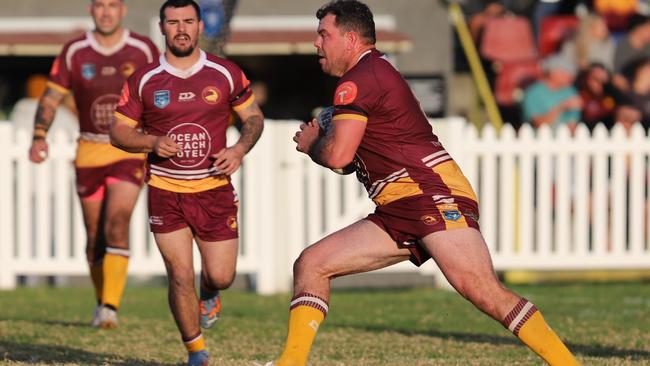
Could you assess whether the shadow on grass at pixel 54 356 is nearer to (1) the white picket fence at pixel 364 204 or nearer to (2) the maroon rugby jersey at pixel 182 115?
(2) the maroon rugby jersey at pixel 182 115

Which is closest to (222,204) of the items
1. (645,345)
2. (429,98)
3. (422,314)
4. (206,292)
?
(206,292)

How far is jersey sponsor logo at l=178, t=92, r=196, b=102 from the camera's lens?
833 centimetres

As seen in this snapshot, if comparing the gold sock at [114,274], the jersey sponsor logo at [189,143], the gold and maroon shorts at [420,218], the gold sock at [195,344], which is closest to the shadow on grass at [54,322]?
the gold sock at [114,274]

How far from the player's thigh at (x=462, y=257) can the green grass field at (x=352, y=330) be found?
5.68 feet

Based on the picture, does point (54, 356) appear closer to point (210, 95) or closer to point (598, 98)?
point (210, 95)

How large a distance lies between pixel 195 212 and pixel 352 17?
183 centimetres

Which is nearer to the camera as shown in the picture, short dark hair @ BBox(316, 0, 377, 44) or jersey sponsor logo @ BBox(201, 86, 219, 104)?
short dark hair @ BBox(316, 0, 377, 44)

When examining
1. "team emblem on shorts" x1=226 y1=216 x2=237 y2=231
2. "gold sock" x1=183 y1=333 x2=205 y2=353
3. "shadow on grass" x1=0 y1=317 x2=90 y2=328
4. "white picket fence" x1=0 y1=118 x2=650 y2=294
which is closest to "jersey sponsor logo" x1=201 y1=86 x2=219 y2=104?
"team emblem on shorts" x1=226 y1=216 x2=237 y2=231

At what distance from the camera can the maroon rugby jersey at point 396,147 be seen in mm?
6977

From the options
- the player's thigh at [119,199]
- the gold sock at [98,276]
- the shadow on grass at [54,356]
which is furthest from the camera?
the gold sock at [98,276]

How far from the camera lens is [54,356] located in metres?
9.09

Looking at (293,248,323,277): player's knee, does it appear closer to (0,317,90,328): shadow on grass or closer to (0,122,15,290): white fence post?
(0,317,90,328): shadow on grass

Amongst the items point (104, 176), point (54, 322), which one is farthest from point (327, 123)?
point (54, 322)

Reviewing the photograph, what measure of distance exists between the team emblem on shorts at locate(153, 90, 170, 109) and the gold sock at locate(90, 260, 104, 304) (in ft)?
9.16
